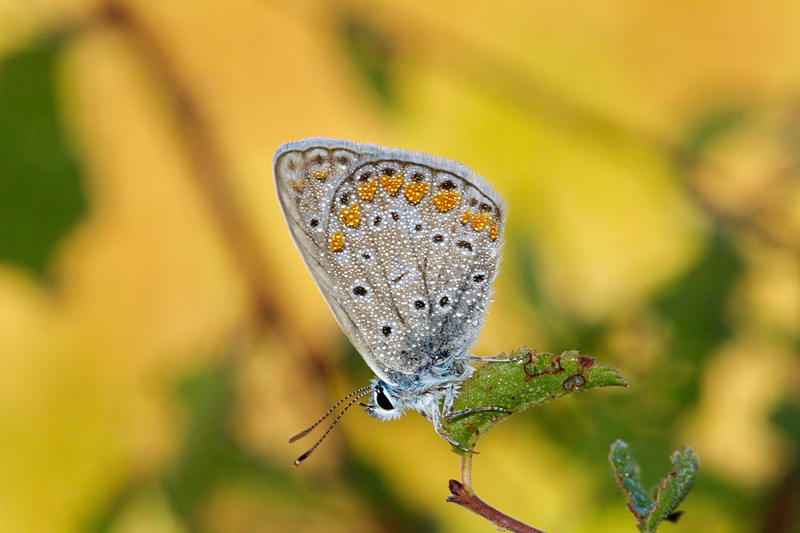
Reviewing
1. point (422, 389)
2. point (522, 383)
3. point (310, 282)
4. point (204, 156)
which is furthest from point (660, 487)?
point (204, 156)

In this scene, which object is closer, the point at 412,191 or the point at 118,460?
the point at 412,191

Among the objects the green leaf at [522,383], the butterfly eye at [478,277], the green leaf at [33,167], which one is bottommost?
the green leaf at [33,167]

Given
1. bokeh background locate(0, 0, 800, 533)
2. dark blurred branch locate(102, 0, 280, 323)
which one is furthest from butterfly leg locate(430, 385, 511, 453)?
dark blurred branch locate(102, 0, 280, 323)

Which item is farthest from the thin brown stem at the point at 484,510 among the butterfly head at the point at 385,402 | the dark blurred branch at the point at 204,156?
the dark blurred branch at the point at 204,156

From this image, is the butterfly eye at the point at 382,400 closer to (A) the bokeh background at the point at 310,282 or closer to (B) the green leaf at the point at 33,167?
(A) the bokeh background at the point at 310,282

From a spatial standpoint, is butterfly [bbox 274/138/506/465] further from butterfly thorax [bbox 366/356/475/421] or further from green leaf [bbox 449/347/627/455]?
green leaf [bbox 449/347/627/455]

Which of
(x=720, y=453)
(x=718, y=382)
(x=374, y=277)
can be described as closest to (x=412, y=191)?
(x=374, y=277)

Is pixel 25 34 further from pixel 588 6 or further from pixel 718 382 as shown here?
pixel 718 382
